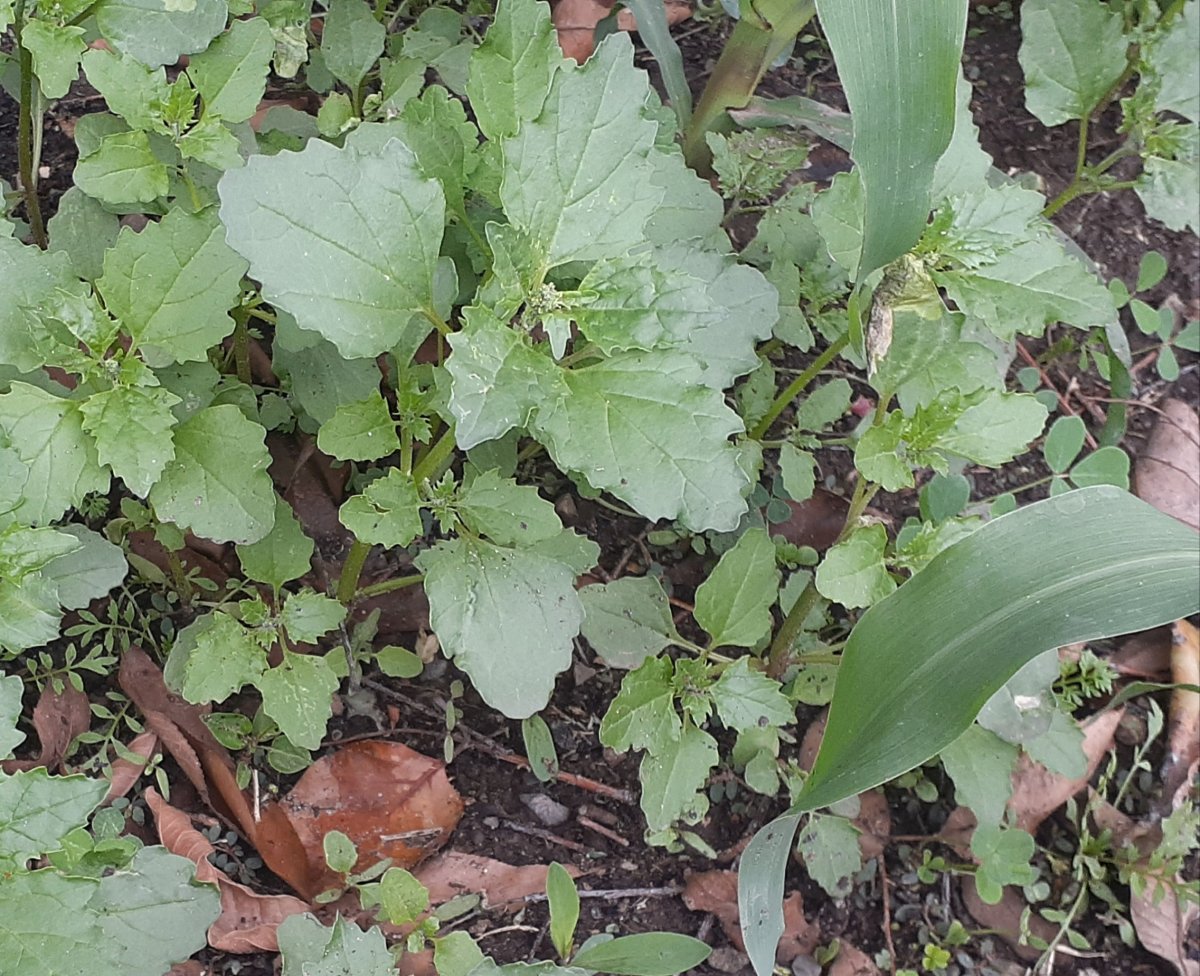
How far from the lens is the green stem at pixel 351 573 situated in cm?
158

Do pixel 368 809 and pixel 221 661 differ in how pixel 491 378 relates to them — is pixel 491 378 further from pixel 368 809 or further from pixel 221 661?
pixel 368 809

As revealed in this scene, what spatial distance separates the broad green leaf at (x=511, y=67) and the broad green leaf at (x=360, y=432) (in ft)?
1.26

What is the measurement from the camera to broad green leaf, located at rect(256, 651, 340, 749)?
1.51 metres

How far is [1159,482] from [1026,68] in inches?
34.6

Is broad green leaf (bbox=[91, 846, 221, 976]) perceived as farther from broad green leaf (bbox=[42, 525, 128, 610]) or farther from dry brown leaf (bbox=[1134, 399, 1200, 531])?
dry brown leaf (bbox=[1134, 399, 1200, 531])

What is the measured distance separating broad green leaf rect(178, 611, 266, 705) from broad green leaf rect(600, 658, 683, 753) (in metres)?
0.51

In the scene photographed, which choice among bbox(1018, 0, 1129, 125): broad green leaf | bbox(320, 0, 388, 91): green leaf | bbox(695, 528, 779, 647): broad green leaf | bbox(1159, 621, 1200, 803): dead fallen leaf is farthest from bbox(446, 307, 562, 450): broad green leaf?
bbox(1159, 621, 1200, 803): dead fallen leaf

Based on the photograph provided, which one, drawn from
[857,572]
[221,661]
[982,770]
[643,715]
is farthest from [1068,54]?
[221,661]

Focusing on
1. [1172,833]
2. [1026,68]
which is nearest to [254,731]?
[1172,833]

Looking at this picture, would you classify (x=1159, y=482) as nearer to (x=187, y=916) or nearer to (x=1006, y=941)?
(x=1006, y=941)

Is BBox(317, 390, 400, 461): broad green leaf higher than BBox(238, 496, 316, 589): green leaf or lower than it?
higher

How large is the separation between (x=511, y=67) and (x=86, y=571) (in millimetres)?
870

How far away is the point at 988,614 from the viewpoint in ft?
4.07

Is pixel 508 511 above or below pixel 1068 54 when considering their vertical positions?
below
